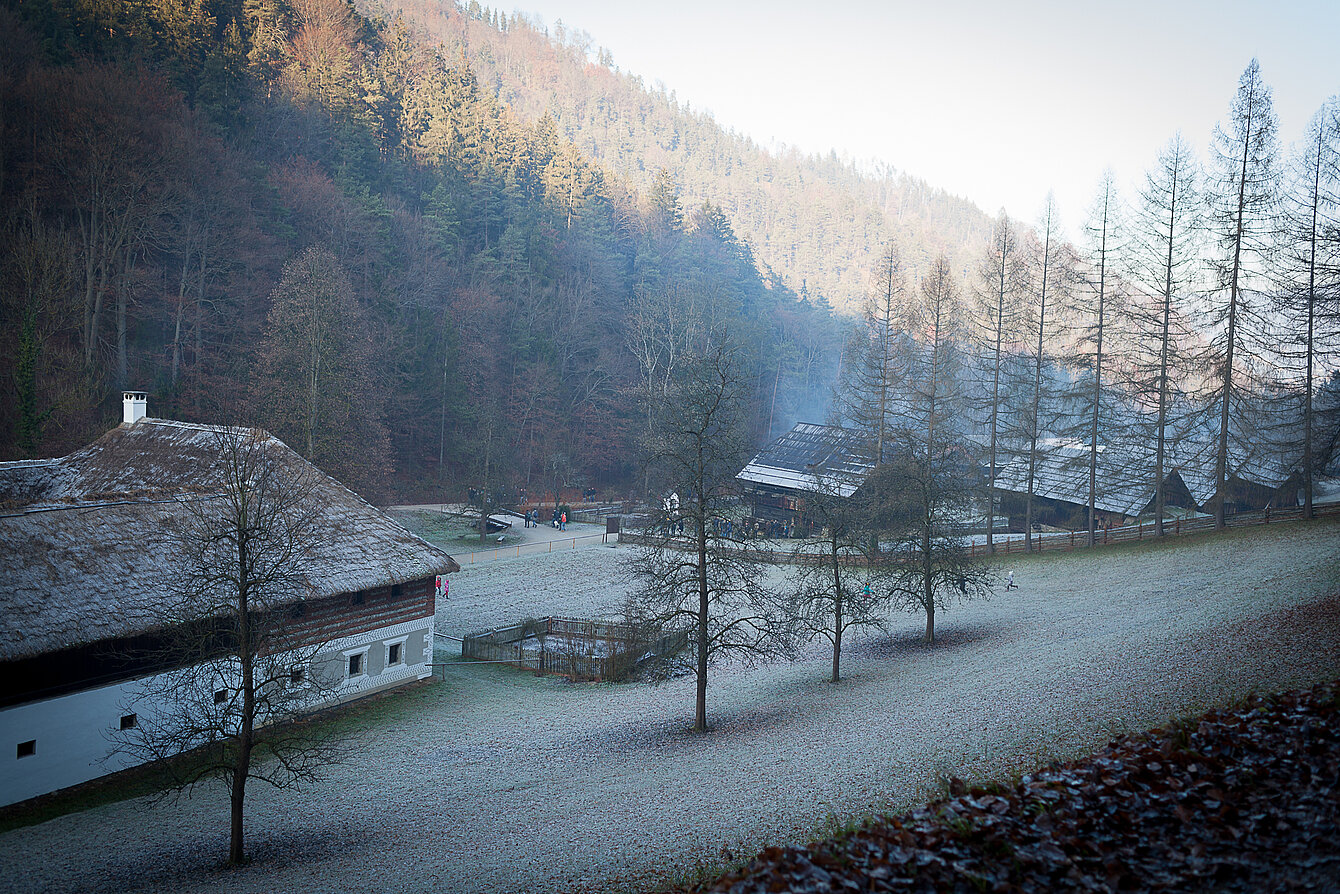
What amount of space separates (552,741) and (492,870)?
6.95 m

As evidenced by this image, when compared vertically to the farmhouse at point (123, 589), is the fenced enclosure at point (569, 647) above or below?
below

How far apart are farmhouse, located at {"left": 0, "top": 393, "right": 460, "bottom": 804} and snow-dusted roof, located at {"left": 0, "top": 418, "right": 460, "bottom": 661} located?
35mm

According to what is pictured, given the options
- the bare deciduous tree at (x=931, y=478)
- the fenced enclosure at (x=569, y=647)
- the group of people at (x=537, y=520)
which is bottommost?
the fenced enclosure at (x=569, y=647)

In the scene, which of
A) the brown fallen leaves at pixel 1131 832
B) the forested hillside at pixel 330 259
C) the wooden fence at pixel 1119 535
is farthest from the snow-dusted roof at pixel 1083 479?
the forested hillside at pixel 330 259

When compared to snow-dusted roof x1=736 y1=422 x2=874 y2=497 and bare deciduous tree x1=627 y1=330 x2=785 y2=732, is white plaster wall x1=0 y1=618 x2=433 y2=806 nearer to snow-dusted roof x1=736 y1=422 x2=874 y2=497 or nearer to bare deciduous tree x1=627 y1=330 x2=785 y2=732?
bare deciduous tree x1=627 y1=330 x2=785 y2=732

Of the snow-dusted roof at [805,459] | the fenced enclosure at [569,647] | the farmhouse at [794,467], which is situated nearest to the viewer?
the fenced enclosure at [569,647]

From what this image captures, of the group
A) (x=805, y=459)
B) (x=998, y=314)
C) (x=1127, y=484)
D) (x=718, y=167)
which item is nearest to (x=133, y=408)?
(x=998, y=314)

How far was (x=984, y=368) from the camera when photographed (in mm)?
38219

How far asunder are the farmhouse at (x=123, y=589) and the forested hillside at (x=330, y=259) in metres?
9.02

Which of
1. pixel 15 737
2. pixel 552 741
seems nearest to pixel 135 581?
pixel 15 737

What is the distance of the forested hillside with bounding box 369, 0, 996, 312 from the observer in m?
126

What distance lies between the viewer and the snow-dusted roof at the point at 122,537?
15.2m

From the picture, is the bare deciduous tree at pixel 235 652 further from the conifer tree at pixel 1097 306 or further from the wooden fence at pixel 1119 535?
the conifer tree at pixel 1097 306

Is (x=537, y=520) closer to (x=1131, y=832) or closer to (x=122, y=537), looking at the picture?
(x=122, y=537)
